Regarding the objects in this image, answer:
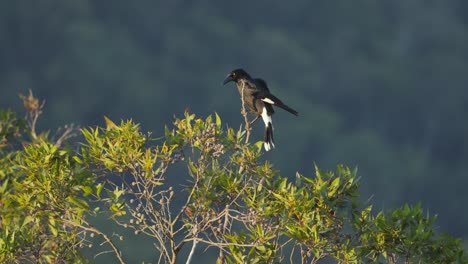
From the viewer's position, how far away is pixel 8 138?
12461 millimetres

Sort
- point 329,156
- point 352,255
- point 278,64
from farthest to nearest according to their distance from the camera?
point 278,64, point 329,156, point 352,255

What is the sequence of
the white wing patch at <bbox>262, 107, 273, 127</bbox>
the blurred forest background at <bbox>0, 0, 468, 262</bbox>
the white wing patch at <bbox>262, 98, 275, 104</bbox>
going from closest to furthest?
the white wing patch at <bbox>262, 98, 275, 104</bbox>
the white wing patch at <bbox>262, 107, 273, 127</bbox>
the blurred forest background at <bbox>0, 0, 468, 262</bbox>

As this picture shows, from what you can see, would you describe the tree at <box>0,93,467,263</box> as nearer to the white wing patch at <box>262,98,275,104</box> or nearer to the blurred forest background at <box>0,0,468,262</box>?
the white wing patch at <box>262,98,275,104</box>

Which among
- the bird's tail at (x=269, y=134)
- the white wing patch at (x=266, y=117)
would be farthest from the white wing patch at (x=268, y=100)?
the bird's tail at (x=269, y=134)

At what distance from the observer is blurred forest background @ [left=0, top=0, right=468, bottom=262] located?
7212 centimetres

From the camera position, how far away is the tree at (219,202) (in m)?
8.17

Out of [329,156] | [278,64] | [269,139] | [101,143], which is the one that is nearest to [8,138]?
[269,139]

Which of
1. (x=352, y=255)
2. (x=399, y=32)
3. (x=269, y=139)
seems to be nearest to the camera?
(x=352, y=255)

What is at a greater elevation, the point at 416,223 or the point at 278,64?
the point at 278,64

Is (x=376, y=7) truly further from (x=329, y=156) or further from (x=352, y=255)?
(x=352, y=255)

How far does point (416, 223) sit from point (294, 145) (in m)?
63.5

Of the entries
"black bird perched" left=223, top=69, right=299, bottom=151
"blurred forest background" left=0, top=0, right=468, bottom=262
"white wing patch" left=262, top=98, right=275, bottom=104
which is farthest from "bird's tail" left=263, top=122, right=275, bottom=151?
"blurred forest background" left=0, top=0, right=468, bottom=262

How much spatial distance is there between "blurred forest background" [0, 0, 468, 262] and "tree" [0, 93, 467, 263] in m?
57.6

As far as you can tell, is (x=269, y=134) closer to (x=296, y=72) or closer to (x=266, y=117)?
(x=266, y=117)
